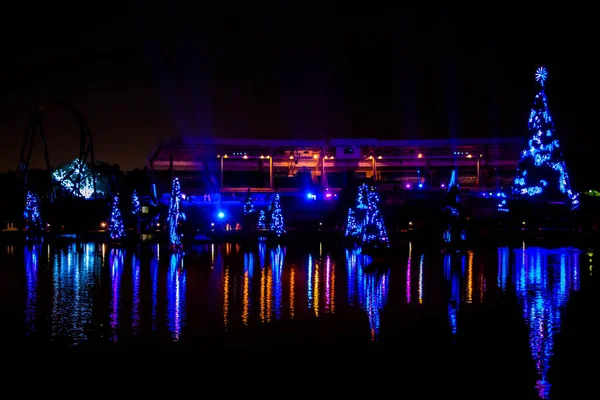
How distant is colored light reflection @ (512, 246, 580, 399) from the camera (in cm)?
968

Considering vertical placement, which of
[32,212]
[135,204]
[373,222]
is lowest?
[373,222]

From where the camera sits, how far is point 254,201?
5375 centimetres

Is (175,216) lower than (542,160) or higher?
lower

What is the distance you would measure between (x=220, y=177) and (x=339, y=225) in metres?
18.1

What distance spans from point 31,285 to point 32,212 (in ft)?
81.3

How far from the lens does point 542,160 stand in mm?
27703

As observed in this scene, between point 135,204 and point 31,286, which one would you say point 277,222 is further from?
point 31,286

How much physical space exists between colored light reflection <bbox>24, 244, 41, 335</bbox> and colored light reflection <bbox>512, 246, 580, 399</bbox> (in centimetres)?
747

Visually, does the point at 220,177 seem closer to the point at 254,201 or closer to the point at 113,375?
the point at 254,201

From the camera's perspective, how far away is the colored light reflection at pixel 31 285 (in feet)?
39.0

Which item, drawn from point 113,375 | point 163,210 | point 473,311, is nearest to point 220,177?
point 163,210

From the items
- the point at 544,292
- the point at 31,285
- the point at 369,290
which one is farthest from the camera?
the point at 31,285

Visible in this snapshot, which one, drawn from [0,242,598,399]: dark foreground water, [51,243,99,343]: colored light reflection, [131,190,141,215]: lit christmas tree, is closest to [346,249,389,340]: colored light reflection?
[0,242,598,399]: dark foreground water

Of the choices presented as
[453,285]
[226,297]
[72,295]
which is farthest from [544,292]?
[72,295]
